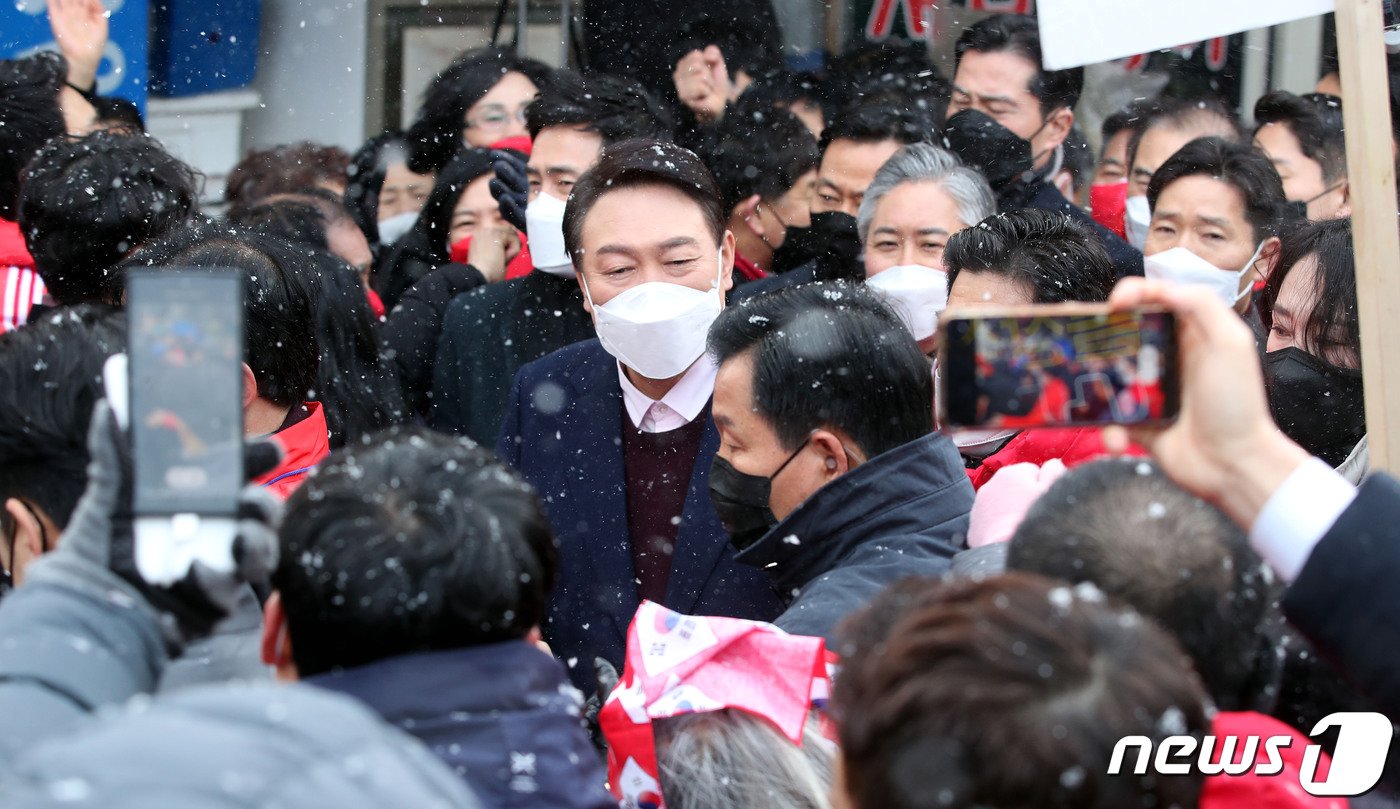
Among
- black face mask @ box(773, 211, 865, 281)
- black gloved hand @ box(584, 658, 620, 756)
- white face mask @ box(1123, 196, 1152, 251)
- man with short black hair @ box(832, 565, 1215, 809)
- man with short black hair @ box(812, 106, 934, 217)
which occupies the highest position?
man with short black hair @ box(812, 106, 934, 217)

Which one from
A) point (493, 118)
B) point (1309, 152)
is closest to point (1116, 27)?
point (1309, 152)

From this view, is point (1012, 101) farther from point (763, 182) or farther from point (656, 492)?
point (656, 492)

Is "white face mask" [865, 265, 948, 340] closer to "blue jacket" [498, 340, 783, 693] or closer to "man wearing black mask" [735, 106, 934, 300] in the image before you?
"man wearing black mask" [735, 106, 934, 300]

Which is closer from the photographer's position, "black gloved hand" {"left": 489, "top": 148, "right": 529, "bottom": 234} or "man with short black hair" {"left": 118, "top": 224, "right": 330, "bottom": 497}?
"man with short black hair" {"left": 118, "top": 224, "right": 330, "bottom": 497}

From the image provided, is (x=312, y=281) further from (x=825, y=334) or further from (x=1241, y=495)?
(x=1241, y=495)

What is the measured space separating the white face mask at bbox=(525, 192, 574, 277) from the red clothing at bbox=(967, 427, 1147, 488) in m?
1.56

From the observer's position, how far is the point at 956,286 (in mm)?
3588

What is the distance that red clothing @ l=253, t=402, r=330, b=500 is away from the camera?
9.37 ft

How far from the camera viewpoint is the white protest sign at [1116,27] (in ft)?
9.64

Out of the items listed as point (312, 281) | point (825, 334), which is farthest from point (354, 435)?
point (825, 334)

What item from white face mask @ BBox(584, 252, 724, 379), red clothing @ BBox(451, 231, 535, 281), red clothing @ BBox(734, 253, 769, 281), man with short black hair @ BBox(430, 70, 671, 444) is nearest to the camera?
white face mask @ BBox(584, 252, 724, 379)

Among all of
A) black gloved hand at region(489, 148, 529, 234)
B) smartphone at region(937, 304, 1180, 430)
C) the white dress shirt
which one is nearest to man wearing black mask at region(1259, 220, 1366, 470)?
the white dress shirt

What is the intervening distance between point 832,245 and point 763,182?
1.62ft

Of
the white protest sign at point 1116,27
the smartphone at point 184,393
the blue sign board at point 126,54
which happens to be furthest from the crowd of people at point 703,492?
the white protest sign at point 1116,27
